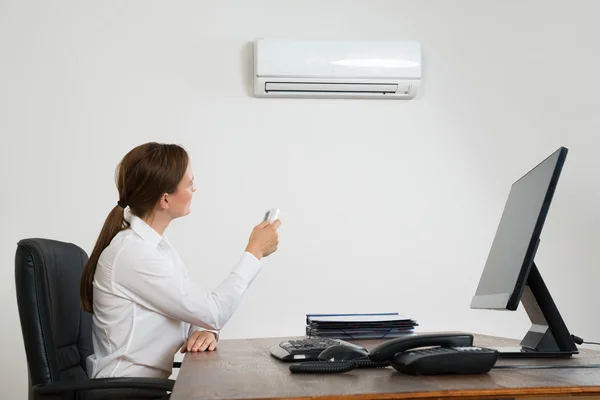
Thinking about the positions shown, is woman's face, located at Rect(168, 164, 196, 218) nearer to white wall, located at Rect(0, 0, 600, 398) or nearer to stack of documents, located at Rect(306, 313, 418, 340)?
stack of documents, located at Rect(306, 313, 418, 340)

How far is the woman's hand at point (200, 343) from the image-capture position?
214cm

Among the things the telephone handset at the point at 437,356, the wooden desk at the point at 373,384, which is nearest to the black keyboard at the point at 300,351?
the wooden desk at the point at 373,384

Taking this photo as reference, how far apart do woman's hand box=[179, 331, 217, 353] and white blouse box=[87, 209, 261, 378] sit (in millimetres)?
39

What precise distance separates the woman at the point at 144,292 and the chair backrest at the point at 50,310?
6 cm

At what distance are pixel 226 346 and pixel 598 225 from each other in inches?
96.7

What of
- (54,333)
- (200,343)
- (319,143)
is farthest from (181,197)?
(319,143)

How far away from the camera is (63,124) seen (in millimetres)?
3609

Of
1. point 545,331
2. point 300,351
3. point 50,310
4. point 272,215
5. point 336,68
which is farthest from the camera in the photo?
point 336,68

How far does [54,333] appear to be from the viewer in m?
2.02

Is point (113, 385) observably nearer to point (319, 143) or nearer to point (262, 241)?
point (262, 241)

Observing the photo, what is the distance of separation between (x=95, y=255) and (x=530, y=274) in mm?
1313

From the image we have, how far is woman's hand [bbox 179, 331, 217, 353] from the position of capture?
214 centimetres

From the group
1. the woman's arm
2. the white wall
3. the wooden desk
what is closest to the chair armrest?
the wooden desk

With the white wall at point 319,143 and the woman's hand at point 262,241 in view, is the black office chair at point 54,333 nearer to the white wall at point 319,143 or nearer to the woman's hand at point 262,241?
the woman's hand at point 262,241
